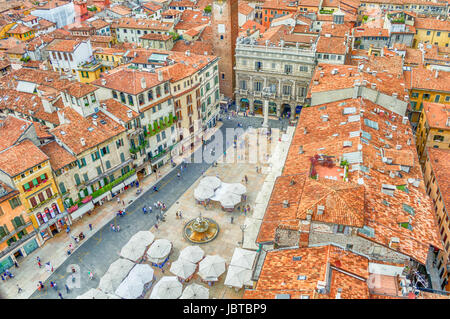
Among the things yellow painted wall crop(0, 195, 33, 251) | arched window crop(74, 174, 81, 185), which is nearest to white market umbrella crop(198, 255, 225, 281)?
arched window crop(74, 174, 81, 185)

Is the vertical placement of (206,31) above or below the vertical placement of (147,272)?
above

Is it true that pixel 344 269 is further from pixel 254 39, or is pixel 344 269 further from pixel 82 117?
pixel 254 39

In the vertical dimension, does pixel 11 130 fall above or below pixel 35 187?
above

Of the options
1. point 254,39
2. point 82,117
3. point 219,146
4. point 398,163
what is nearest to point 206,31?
point 254,39

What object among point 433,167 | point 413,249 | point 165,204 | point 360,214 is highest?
point 360,214

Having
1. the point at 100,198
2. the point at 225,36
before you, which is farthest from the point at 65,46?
the point at 100,198

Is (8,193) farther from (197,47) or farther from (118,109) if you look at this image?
(197,47)

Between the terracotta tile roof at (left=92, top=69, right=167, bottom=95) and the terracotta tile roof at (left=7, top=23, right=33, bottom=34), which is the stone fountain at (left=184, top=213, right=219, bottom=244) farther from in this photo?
the terracotta tile roof at (left=7, top=23, right=33, bottom=34)
